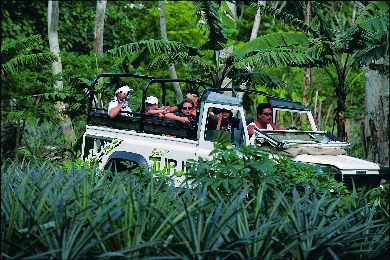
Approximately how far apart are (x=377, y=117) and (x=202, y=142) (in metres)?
6.38

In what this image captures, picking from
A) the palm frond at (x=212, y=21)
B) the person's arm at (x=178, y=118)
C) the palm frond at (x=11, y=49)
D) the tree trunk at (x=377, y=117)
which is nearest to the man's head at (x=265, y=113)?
the person's arm at (x=178, y=118)

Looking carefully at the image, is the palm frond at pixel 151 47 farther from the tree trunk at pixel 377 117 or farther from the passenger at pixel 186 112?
the tree trunk at pixel 377 117

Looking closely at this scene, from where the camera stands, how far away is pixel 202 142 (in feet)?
20.7

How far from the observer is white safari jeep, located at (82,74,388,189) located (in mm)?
6088

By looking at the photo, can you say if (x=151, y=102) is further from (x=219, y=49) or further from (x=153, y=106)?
(x=219, y=49)

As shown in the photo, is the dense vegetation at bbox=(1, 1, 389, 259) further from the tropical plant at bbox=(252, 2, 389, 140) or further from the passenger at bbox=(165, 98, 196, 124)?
the tropical plant at bbox=(252, 2, 389, 140)

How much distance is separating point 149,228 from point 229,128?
12.3 ft

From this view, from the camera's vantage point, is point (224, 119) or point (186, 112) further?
point (186, 112)

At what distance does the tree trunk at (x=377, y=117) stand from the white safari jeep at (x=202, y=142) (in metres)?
4.43

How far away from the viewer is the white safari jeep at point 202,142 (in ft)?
20.0

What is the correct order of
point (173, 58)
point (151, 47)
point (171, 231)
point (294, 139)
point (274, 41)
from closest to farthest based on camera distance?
point (171, 231), point (294, 139), point (151, 47), point (173, 58), point (274, 41)

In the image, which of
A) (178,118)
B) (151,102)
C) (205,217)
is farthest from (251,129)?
(205,217)

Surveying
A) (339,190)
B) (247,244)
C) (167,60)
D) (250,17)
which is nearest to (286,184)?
(339,190)

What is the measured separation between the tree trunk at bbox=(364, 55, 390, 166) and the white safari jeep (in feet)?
14.5
